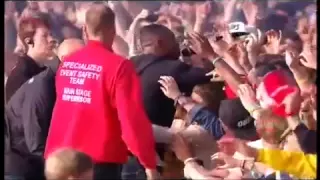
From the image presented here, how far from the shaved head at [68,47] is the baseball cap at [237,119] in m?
0.46

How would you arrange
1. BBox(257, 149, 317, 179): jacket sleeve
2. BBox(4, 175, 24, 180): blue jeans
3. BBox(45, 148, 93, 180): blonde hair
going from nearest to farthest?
1. BBox(45, 148, 93, 180): blonde hair
2. BBox(257, 149, 317, 179): jacket sleeve
3. BBox(4, 175, 24, 180): blue jeans

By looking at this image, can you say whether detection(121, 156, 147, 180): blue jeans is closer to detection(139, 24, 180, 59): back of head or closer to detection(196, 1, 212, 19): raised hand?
detection(139, 24, 180, 59): back of head

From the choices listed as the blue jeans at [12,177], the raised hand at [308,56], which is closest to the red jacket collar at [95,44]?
the blue jeans at [12,177]

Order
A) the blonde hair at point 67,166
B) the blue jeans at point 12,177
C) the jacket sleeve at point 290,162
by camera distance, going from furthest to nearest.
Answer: the blue jeans at point 12,177, the jacket sleeve at point 290,162, the blonde hair at point 67,166

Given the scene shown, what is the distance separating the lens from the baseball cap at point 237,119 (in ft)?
7.60

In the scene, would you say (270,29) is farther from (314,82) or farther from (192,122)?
(192,122)

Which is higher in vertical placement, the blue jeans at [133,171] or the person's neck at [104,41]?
the person's neck at [104,41]

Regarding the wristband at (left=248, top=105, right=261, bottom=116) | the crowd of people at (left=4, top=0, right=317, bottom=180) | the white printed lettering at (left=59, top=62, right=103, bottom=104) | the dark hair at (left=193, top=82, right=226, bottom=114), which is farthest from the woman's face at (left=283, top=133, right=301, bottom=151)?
the white printed lettering at (left=59, top=62, right=103, bottom=104)

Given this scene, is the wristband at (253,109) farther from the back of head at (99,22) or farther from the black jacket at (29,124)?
the black jacket at (29,124)

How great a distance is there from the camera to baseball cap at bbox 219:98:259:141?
232 centimetres

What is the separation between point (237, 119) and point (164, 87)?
0.24 metres

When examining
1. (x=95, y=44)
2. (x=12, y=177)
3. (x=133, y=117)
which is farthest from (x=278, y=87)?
(x=12, y=177)

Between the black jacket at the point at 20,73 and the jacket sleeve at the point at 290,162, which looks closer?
the jacket sleeve at the point at 290,162

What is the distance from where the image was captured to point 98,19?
2350 mm
